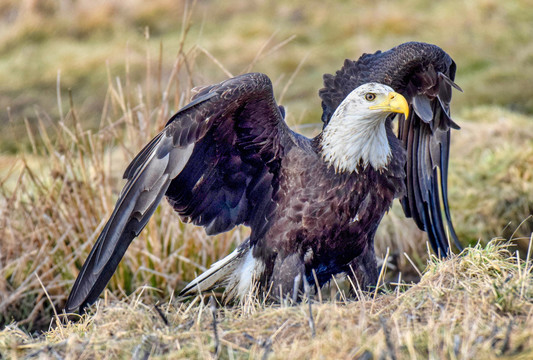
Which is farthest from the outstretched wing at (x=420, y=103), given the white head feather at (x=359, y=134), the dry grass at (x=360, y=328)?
the dry grass at (x=360, y=328)

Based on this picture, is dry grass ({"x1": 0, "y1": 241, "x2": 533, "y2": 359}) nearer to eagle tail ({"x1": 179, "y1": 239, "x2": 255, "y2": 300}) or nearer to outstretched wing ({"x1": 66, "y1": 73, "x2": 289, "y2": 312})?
outstretched wing ({"x1": 66, "y1": 73, "x2": 289, "y2": 312})

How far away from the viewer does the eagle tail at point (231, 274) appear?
14.2 feet

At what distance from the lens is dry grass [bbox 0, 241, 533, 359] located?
8.09 ft

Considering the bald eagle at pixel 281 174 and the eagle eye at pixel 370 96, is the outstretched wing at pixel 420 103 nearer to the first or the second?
the bald eagle at pixel 281 174

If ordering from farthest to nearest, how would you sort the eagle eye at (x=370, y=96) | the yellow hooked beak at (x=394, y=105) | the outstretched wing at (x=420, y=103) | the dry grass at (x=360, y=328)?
the outstretched wing at (x=420, y=103), the eagle eye at (x=370, y=96), the yellow hooked beak at (x=394, y=105), the dry grass at (x=360, y=328)

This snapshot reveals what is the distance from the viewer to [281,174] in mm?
4062

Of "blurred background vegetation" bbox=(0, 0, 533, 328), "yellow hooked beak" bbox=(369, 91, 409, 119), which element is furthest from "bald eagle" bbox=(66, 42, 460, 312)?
"blurred background vegetation" bbox=(0, 0, 533, 328)

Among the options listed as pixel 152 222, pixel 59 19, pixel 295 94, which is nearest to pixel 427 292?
pixel 152 222

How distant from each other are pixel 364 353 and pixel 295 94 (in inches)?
312

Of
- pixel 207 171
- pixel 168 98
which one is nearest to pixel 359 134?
pixel 207 171

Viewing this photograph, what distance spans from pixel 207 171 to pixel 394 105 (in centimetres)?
109

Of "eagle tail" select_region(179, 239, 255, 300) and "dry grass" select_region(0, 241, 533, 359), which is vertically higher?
"dry grass" select_region(0, 241, 533, 359)

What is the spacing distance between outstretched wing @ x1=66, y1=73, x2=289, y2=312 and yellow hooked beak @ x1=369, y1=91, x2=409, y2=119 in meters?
0.55

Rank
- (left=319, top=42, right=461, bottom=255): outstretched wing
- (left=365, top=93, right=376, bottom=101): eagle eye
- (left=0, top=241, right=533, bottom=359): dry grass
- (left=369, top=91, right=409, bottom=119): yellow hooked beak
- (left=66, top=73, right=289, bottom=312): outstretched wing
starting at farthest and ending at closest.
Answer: (left=319, top=42, right=461, bottom=255): outstretched wing → (left=365, top=93, right=376, bottom=101): eagle eye → (left=369, top=91, right=409, bottom=119): yellow hooked beak → (left=66, top=73, right=289, bottom=312): outstretched wing → (left=0, top=241, right=533, bottom=359): dry grass
